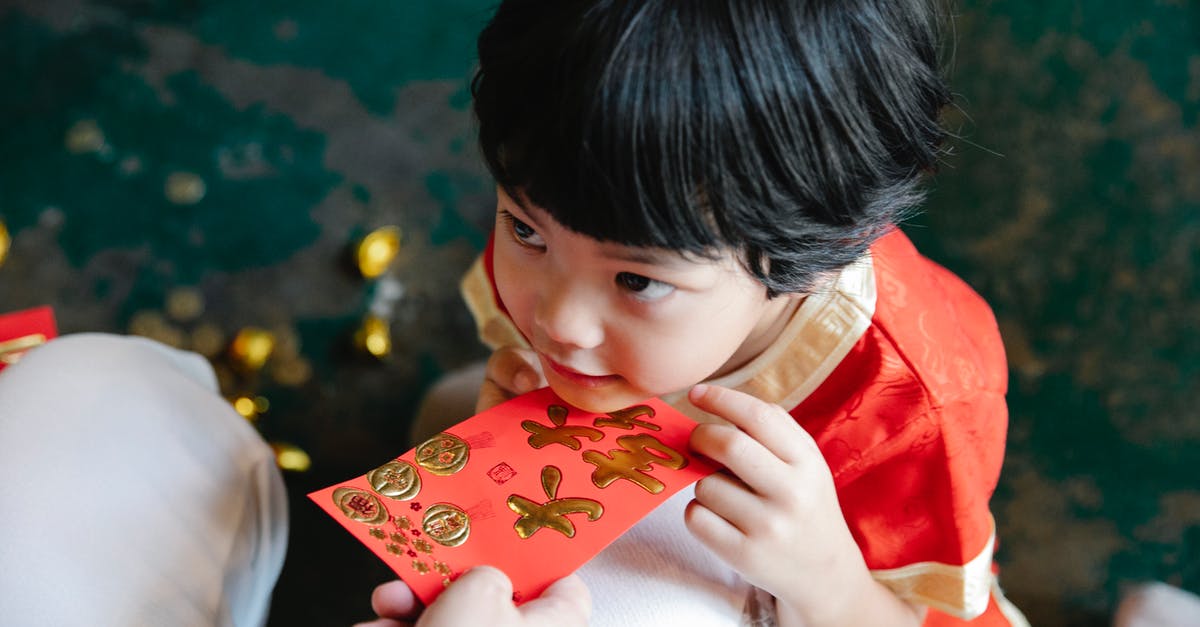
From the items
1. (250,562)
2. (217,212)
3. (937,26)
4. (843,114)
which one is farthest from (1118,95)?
(217,212)

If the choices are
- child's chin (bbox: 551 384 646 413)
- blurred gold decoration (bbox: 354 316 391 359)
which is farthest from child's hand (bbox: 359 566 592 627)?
blurred gold decoration (bbox: 354 316 391 359)

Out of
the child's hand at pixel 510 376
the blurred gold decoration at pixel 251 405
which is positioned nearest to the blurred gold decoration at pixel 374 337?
the blurred gold decoration at pixel 251 405

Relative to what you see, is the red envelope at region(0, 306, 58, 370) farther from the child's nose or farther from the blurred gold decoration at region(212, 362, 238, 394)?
the child's nose

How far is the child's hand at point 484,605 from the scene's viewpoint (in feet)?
1.66

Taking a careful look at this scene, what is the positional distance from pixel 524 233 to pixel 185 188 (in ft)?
2.88

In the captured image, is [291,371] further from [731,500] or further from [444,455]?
[731,500]

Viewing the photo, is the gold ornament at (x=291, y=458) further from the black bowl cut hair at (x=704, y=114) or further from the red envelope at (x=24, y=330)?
the black bowl cut hair at (x=704, y=114)

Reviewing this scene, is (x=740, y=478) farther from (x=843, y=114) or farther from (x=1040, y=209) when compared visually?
(x=1040, y=209)

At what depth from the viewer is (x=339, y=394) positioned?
116 centimetres

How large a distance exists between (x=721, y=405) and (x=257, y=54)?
1.03 metres

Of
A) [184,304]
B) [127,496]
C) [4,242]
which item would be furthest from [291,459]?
[4,242]

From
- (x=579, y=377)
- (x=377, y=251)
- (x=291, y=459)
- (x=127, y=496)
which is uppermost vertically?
(x=579, y=377)

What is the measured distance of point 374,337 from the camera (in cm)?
115

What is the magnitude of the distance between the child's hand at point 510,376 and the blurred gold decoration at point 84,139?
2.72ft
